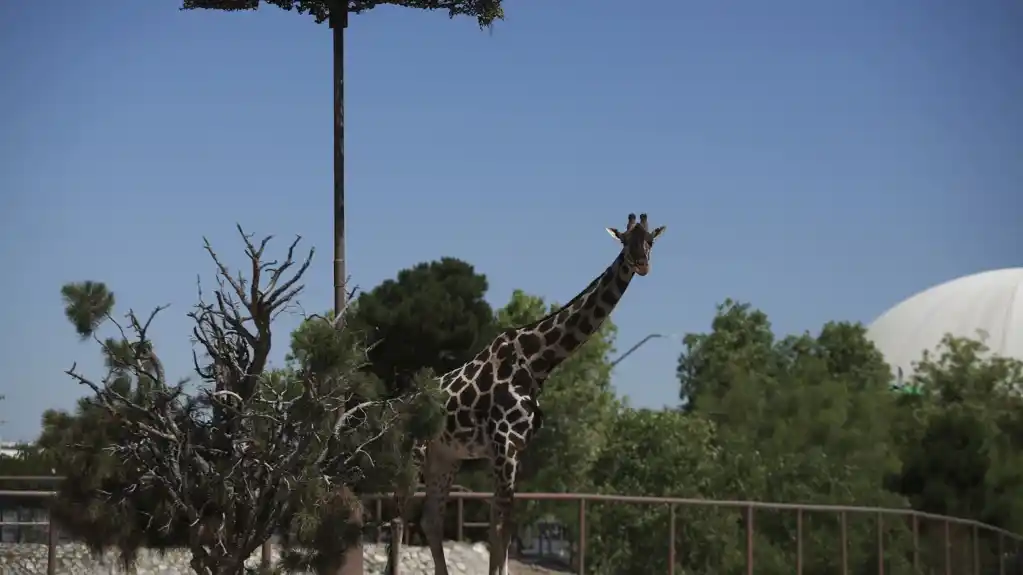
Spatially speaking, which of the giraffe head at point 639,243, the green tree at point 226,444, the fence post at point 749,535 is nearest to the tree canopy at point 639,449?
the green tree at point 226,444

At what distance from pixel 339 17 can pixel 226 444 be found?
18.0 ft

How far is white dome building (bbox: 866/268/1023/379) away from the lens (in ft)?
337

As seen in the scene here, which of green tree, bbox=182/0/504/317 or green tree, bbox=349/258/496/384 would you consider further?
green tree, bbox=349/258/496/384

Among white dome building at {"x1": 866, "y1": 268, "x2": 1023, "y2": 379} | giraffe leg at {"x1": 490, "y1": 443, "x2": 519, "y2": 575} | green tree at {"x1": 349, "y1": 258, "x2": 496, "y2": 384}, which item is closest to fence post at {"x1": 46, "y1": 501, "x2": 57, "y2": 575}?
giraffe leg at {"x1": 490, "y1": 443, "x2": 519, "y2": 575}

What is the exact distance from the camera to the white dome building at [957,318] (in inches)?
4040

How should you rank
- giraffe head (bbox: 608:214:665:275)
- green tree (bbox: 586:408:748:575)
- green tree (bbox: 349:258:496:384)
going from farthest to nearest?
green tree (bbox: 349:258:496:384) → green tree (bbox: 586:408:748:575) → giraffe head (bbox: 608:214:665:275)

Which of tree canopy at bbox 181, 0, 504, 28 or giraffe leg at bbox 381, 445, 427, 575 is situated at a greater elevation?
tree canopy at bbox 181, 0, 504, 28

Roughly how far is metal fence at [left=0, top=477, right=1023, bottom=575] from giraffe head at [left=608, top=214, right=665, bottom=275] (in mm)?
Result: 2642

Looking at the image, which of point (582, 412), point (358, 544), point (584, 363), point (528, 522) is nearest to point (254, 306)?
point (358, 544)

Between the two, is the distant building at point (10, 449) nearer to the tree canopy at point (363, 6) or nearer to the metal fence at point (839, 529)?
the metal fence at point (839, 529)

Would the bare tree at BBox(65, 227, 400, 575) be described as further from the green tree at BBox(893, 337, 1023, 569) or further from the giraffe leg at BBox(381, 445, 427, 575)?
the green tree at BBox(893, 337, 1023, 569)

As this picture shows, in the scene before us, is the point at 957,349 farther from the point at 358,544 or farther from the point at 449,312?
the point at 358,544

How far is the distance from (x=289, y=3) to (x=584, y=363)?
3264cm

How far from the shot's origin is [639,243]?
1445 cm
